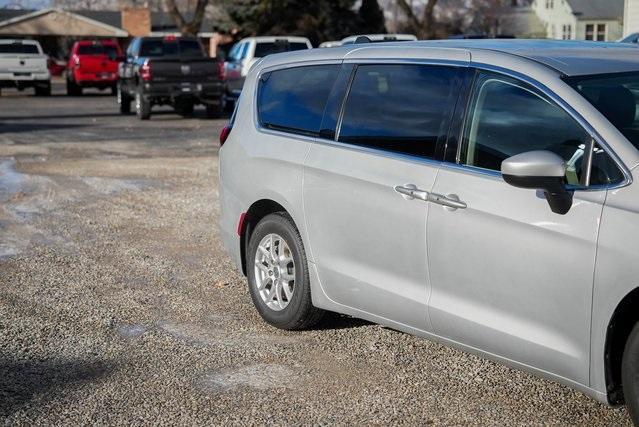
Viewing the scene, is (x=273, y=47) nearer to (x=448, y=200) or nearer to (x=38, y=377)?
(x=38, y=377)

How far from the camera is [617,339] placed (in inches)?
184

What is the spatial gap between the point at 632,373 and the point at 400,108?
81.5 inches

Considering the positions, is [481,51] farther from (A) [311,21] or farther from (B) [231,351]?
(A) [311,21]

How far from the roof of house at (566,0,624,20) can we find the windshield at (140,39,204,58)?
3549 centimetres

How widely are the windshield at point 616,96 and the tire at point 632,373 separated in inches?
35.1

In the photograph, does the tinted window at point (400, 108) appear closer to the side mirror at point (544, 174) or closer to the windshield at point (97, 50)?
the side mirror at point (544, 174)

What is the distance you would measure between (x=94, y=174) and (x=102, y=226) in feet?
14.4

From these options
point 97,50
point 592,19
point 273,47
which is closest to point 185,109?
point 273,47

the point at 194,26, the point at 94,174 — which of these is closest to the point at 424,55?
the point at 94,174

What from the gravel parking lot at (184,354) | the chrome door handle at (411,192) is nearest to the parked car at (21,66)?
the gravel parking lot at (184,354)

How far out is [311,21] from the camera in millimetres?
54375

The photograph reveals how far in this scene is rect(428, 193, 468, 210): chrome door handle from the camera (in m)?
5.22

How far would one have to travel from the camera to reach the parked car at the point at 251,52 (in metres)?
28.7

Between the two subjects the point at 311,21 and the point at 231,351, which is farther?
the point at 311,21
